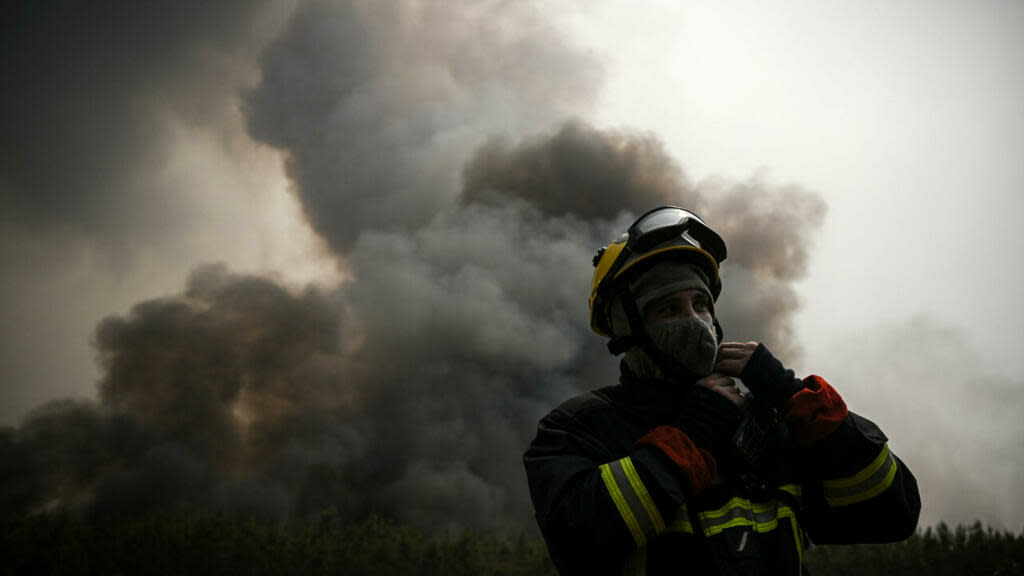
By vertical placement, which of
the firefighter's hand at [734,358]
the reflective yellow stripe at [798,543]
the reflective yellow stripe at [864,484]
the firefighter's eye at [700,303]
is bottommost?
the reflective yellow stripe at [798,543]

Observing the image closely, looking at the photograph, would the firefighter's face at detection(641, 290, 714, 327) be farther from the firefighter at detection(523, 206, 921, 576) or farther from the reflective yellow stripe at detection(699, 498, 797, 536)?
the reflective yellow stripe at detection(699, 498, 797, 536)

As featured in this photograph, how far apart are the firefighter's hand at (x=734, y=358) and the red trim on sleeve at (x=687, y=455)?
0.54 m

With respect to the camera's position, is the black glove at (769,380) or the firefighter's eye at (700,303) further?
the firefighter's eye at (700,303)

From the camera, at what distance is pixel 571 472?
8.21ft

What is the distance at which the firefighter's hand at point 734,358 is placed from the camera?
282 centimetres

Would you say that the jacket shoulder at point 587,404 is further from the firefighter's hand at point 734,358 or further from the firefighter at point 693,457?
the firefighter's hand at point 734,358

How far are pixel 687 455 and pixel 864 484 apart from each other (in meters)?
0.98

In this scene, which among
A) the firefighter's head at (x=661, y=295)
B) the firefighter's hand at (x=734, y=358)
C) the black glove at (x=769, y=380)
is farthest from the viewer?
the firefighter's head at (x=661, y=295)

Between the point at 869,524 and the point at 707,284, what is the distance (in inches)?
55.1

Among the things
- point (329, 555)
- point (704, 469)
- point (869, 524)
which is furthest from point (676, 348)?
point (329, 555)

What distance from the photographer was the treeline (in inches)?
485

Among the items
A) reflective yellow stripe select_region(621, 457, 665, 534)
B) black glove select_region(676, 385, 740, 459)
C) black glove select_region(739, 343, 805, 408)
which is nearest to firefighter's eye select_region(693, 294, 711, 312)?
black glove select_region(739, 343, 805, 408)

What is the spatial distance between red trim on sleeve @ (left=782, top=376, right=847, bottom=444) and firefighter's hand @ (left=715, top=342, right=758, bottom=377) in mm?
266

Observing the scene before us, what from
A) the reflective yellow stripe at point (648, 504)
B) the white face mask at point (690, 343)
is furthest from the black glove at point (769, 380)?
the reflective yellow stripe at point (648, 504)
